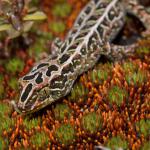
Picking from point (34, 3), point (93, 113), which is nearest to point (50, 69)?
point (93, 113)

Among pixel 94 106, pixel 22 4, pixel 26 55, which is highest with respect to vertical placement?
pixel 22 4

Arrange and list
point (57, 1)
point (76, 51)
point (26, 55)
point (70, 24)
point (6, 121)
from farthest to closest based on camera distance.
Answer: point (57, 1) < point (70, 24) < point (26, 55) < point (76, 51) < point (6, 121)

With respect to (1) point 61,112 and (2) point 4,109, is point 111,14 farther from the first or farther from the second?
(2) point 4,109

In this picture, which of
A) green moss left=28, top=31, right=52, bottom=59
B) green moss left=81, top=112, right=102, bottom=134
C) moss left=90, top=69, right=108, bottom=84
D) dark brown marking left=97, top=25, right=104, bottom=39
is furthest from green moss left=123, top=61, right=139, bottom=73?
green moss left=28, top=31, right=52, bottom=59

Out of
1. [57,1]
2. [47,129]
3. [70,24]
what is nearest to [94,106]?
[47,129]

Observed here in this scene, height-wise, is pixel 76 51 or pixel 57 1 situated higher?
pixel 57 1

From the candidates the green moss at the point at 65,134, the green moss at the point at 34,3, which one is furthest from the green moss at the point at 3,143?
the green moss at the point at 34,3

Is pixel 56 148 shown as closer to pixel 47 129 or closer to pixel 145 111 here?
pixel 47 129
